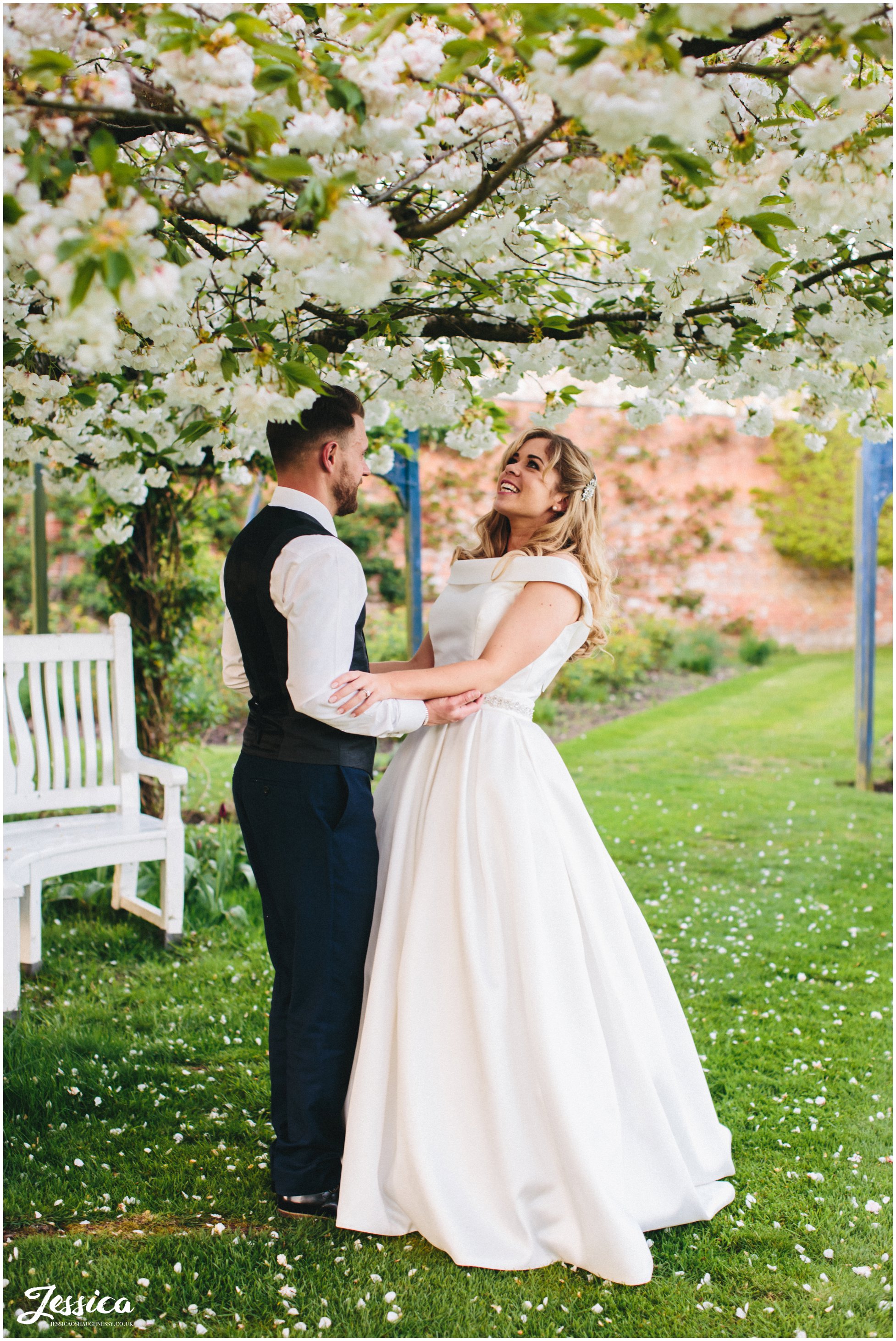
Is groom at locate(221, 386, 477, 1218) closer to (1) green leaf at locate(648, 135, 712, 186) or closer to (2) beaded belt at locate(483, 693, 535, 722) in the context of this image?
(2) beaded belt at locate(483, 693, 535, 722)

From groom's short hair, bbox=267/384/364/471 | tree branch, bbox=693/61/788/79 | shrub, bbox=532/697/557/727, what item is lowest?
shrub, bbox=532/697/557/727

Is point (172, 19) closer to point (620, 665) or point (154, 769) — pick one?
point (154, 769)

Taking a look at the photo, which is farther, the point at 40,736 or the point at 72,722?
the point at 72,722

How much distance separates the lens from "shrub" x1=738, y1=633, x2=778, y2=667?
11.9 meters

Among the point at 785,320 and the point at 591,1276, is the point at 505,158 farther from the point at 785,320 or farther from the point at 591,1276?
the point at 591,1276

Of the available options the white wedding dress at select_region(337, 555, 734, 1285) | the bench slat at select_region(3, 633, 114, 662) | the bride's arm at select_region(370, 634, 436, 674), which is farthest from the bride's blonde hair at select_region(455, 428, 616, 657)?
the bench slat at select_region(3, 633, 114, 662)

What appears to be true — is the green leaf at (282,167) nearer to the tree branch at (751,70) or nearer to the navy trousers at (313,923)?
the tree branch at (751,70)

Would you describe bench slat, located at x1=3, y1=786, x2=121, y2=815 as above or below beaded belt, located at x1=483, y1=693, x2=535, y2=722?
below

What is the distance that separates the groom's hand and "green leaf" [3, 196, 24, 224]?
1.35 m

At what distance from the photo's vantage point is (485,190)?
1.71m

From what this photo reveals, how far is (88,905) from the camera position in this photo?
14.8ft

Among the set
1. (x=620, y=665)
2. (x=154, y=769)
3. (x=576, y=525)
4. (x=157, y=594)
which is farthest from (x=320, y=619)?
(x=620, y=665)

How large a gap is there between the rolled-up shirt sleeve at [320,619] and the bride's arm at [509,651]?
0.12 m

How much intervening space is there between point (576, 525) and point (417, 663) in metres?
0.59
